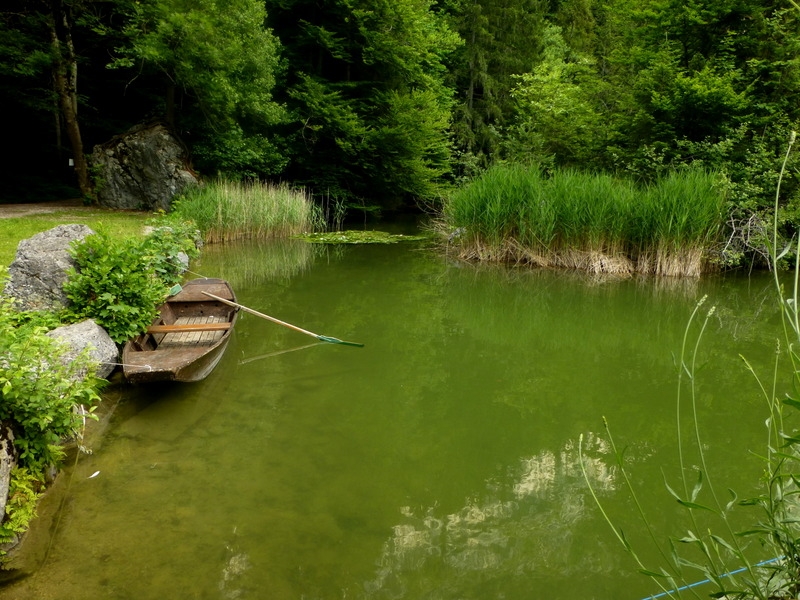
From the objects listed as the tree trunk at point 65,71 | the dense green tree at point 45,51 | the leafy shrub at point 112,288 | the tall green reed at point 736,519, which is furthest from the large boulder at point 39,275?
the tree trunk at point 65,71

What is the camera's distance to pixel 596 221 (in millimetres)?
10570

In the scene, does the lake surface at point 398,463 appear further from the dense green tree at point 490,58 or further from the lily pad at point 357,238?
the dense green tree at point 490,58

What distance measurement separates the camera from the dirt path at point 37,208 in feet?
39.3

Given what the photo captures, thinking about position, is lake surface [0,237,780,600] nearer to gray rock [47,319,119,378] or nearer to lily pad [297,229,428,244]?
gray rock [47,319,119,378]

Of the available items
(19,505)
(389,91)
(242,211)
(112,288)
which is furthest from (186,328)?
(389,91)

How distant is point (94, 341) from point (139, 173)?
11182 mm

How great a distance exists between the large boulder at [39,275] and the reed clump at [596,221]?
7695 mm

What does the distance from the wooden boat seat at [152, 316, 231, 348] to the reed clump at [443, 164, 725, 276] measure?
661 cm

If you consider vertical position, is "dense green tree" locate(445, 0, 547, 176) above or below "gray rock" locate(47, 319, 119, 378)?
above

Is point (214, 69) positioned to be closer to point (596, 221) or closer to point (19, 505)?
point (596, 221)

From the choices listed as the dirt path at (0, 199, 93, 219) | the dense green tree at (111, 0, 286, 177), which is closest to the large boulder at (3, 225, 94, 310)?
the dirt path at (0, 199, 93, 219)

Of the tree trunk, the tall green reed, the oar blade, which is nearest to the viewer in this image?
the tall green reed

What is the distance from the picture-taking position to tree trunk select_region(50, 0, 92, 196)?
516 inches

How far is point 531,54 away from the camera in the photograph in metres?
20.9
